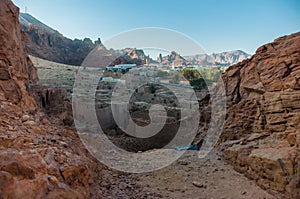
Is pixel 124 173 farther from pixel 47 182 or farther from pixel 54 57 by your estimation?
pixel 54 57

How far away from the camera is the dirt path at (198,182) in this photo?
461 centimetres

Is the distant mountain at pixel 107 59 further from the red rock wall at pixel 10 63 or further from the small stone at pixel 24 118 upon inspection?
the small stone at pixel 24 118

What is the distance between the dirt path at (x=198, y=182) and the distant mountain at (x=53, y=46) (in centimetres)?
3693

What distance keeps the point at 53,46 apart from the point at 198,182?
43.3 meters

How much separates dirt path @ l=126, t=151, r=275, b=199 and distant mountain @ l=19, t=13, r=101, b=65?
36.9 m

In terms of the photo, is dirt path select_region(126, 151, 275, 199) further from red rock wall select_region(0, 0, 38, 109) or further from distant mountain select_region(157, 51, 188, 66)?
distant mountain select_region(157, 51, 188, 66)

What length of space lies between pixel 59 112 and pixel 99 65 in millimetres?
29917

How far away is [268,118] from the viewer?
19.8 feet

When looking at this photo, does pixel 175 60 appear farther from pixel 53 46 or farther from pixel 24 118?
pixel 24 118

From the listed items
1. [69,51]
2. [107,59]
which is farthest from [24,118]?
[69,51]

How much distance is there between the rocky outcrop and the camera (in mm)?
4574

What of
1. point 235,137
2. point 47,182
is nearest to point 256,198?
point 235,137

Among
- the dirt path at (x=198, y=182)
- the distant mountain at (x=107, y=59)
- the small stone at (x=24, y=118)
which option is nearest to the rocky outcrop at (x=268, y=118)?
the dirt path at (x=198, y=182)

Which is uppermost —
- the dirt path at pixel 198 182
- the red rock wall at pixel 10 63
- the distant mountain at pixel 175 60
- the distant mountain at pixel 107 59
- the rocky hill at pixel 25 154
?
the distant mountain at pixel 175 60
